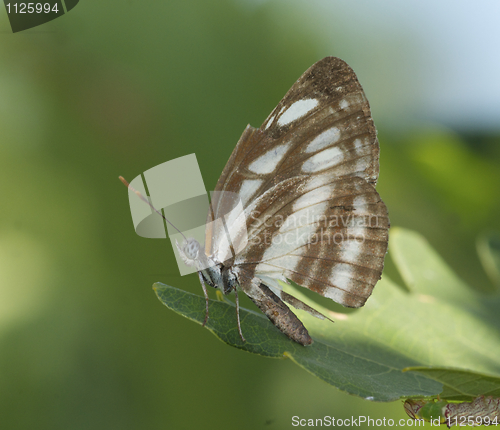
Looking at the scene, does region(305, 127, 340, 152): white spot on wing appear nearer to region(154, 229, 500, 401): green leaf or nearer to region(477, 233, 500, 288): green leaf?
region(154, 229, 500, 401): green leaf

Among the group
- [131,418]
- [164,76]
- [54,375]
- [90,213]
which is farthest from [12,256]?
[164,76]

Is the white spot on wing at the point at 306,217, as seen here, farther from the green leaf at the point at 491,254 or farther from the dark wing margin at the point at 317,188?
the green leaf at the point at 491,254

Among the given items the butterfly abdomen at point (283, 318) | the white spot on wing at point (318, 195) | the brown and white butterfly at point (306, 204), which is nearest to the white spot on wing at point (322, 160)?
the brown and white butterfly at point (306, 204)

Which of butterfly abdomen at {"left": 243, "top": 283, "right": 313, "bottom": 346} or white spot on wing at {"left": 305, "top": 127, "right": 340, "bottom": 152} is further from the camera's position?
white spot on wing at {"left": 305, "top": 127, "right": 340, "bottom": 152}

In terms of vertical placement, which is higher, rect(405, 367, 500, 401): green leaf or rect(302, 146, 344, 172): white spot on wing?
rect(302, 146, 344, 172): white spot on wing

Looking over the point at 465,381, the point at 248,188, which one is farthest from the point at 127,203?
the point at 465,381

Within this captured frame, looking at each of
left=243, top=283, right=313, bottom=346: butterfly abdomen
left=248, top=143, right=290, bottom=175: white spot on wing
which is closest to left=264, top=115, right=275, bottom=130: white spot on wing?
left=248, top=143, right=290, bottom=175: white spot on wing

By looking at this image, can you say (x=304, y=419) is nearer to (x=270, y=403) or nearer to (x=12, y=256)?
(x=270, y=403)
